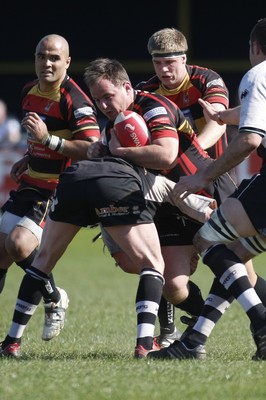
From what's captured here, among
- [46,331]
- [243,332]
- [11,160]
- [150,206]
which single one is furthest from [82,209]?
[11,160]

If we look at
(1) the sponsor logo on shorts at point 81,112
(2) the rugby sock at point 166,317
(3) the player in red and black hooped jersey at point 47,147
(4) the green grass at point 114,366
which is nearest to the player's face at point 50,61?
(3) the player in red and black hooped jersey at point 47,147

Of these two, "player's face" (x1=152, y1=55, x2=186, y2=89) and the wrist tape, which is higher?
"player's face" (x1=152, y1=55, x2=186, y2=89)

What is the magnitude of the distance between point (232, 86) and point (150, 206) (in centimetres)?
1569

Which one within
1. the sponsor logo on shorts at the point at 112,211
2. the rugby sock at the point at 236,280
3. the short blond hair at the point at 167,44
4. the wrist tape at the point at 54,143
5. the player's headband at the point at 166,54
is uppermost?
the short blond hair at the point at 167,44

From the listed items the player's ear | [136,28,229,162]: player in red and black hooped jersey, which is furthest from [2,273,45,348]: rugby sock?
[136,28,229,162]: player in red and black hooped jersey

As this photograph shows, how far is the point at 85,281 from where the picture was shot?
14.0 metres

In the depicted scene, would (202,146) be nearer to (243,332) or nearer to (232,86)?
(243,332)

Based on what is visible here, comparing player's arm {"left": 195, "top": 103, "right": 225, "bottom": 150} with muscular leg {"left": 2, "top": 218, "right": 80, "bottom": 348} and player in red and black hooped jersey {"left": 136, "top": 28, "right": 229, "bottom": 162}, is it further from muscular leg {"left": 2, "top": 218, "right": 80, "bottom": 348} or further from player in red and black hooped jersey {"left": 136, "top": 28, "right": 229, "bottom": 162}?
muscular leg {"left": 2, "top": 218, "right": 80, "bottom": 348}

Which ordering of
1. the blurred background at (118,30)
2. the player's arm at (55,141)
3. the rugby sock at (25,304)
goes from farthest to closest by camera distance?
the blurred background at (118,30)
the player's arm at (55,141)
the rugby sock at (25,304)

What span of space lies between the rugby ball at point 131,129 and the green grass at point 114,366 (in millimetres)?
1388

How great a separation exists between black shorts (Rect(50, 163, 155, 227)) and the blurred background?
1580 centimetres

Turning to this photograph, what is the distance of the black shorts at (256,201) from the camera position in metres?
6.01

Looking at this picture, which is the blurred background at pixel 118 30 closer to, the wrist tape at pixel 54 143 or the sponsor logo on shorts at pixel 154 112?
the wrist tape at pixel 54 143

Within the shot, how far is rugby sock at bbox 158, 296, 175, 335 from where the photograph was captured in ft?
25.2
